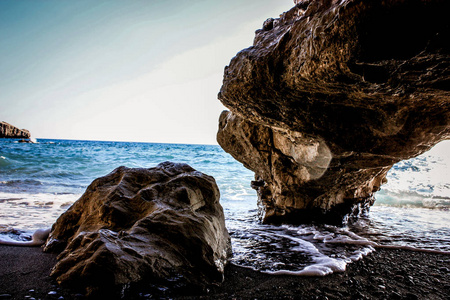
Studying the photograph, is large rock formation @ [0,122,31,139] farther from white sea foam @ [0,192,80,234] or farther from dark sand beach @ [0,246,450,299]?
dark sand beach @ [0,246,450,299]

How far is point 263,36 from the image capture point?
291 centimetres

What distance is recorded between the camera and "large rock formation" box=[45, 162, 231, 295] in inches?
79.7

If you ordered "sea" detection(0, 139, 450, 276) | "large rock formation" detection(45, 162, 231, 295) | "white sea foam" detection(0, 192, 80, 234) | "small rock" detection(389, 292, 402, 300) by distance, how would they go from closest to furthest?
"large rock formation" detection(45, 162, 231, 295) → "small rock" detection(389, 292, 402, 300) → "sea" detection(0, 139, 450, 276) → "white sea foam" detection(0, 192, 80, 234)

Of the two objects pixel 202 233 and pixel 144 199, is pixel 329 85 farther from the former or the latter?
pixel 144 199

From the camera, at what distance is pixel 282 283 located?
2467 mm

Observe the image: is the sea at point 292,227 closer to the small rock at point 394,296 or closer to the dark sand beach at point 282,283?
the dark sand beach at point 282,283

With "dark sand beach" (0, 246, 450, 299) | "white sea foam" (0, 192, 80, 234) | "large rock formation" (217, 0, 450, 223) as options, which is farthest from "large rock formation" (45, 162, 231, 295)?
"white sea foam" (0, 192, 80, 234)

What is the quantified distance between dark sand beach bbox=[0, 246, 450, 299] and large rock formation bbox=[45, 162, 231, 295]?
127 millimetres

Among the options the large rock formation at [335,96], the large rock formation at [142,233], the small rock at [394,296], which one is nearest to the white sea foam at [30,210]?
the large rock formation at [142,233]

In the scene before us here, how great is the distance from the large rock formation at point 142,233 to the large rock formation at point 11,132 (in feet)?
230

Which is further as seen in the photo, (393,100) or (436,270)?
(436,270)

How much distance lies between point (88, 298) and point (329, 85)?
2.85 meters

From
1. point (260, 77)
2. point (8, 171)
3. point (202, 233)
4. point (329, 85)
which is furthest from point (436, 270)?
point (8, 171)

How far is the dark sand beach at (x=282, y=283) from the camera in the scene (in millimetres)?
2057
